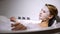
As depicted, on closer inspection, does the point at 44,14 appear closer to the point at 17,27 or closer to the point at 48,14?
the point at 48,14

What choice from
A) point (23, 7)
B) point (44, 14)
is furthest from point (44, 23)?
point (23, 7)

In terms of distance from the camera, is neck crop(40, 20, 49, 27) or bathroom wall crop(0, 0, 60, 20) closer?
bathroom wall crop(0, 0, 60, 20)

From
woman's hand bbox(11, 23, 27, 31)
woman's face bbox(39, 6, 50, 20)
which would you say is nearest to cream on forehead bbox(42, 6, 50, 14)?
woman's face bbox(39, 6, 50, 20)

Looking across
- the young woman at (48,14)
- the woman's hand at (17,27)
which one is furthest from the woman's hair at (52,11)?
the woman's hand at (17,27)

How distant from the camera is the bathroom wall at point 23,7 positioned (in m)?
0.55

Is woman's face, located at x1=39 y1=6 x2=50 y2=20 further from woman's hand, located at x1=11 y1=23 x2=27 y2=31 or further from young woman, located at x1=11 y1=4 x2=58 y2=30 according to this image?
woman's hand, located at x1=11 y1=23 x2=27 y2=31

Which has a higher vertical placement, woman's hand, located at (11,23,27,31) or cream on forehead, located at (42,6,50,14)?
cream on forehead, located at (42,6,50,14)

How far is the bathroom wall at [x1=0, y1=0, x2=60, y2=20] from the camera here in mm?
548

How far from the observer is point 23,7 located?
0.60 meters

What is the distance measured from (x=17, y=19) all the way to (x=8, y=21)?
0.05 meters

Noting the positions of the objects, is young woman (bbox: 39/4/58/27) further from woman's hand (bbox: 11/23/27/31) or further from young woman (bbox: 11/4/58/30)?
woman's hand (bbox: 11/23/27/31)

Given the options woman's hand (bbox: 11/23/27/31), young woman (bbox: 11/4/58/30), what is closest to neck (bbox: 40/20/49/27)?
young woman (bbox: 11/4/58/30)

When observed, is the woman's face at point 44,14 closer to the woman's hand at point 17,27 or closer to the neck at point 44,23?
the neck at point 44,23

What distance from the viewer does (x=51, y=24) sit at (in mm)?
667
